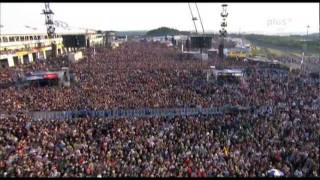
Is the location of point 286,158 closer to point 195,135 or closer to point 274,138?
point 274,138

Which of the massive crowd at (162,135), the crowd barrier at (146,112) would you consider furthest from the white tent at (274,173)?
the crowd barrier at (146,112)

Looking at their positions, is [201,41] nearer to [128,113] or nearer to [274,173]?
[128,113]

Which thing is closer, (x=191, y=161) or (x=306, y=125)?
(x=191, y=161)

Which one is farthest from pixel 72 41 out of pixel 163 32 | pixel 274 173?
pixel 163 32

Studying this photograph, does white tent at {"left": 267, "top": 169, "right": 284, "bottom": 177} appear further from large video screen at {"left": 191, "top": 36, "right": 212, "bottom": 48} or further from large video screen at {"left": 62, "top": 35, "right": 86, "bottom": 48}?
large video screen at {"left": 62, "top": 35, "right": 86, "bottom": 48}

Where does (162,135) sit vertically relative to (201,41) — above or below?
below

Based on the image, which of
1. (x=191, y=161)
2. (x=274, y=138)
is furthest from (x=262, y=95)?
(x=191, y=161)

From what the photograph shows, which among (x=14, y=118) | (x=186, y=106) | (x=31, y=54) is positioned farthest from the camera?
(x=31, y=54)

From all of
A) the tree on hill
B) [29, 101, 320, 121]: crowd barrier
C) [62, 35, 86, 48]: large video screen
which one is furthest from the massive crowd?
the tree on hill

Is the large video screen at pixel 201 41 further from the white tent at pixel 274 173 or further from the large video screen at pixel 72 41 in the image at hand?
the white tent at pixel 274 173
